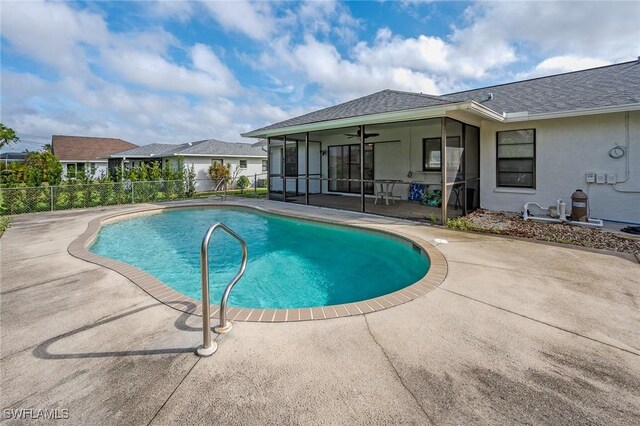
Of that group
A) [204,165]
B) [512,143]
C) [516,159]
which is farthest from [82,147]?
[516,159]

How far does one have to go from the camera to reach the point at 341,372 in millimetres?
2461

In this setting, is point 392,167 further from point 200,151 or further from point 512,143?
point 200,151

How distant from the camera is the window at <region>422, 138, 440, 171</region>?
11.8 meters

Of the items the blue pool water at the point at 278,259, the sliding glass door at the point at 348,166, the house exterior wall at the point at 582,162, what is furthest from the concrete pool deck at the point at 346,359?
the sliding glass door at the point at 348,166

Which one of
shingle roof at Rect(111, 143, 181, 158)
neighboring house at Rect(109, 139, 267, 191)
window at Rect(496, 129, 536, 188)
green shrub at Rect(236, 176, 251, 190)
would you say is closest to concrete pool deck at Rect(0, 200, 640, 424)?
window at Rect(496, 129, 536, 188)

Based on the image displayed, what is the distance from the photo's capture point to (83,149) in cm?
3186

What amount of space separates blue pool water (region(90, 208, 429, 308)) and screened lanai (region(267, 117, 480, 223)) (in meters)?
2.29

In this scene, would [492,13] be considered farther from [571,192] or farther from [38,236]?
[38,236]

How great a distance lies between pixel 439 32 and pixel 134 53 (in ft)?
45.6

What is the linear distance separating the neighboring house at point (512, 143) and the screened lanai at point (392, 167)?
0.05 meters

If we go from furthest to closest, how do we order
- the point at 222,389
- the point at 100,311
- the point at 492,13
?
the point at 492,13
the point at 100,311
the point at 222,389

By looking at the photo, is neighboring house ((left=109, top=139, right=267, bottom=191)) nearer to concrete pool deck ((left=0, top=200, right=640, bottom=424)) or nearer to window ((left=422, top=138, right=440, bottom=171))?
window ((left=422, top=138, right=440, bottom=171))

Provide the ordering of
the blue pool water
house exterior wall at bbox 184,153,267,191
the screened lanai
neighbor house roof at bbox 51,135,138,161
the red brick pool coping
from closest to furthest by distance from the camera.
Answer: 1. the red brick pool coping
2. the blue pool water
3. the screened lanai
4. house exterior wall at bbox 184,153,267,191
5. neighbor house roof at bbox 51,135,138,161

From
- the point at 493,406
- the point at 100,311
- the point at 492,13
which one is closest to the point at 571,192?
the point at 492,13
